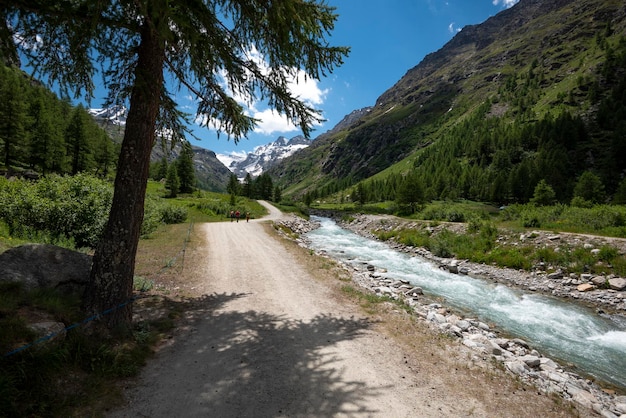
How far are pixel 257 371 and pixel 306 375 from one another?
1.02 metres

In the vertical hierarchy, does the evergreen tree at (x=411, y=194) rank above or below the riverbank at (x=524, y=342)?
above

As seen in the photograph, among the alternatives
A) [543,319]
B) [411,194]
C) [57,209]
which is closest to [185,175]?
[411,194]

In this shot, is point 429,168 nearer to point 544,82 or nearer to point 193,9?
point 544,82

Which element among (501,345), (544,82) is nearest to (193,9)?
(501,345)

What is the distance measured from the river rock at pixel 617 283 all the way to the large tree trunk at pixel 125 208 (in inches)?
886

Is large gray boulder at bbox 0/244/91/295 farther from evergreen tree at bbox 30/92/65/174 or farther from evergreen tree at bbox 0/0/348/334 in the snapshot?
evergreen tree at bbox 30/92/65/174

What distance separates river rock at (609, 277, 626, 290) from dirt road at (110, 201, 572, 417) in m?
15.0

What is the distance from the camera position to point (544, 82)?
132m

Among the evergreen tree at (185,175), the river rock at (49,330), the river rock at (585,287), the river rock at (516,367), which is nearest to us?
the river rock at (49,330)

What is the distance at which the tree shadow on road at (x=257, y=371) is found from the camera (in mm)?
4570

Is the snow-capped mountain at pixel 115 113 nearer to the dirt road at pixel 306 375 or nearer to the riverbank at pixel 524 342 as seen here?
the dirt road at pixel 306 375

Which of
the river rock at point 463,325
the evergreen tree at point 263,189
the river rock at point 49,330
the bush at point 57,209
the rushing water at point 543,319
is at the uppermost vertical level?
the evergreen tree at point 263,189

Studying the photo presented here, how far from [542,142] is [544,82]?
82089mm

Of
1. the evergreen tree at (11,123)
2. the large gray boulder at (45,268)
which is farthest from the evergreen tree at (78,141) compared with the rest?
the large gray boulder at (45,268)
